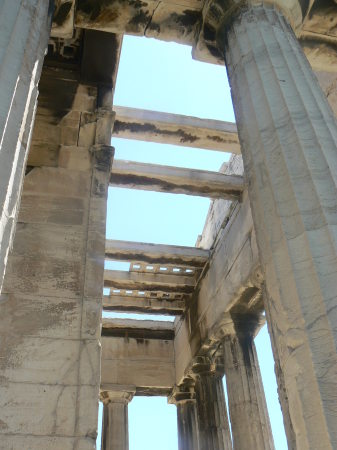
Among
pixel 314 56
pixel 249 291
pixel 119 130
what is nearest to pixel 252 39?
pixel 314 56

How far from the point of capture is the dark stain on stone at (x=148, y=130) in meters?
10.9

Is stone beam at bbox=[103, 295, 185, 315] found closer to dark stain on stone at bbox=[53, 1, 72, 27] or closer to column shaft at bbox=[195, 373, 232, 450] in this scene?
column shaft at bbox=[195, 373, 232, 450]

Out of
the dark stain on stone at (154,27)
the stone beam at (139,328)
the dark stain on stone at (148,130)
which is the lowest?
the dark stain on stone at (154,27)

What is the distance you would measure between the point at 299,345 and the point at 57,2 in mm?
4810

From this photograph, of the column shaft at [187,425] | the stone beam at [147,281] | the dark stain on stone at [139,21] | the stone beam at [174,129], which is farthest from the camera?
the column shaft at [187,425]

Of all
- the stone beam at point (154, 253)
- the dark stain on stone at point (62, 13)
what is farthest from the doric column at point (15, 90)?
the stone beam at point (154, 253)

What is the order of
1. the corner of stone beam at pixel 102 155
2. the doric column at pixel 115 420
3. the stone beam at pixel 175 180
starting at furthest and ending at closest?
the doric column at pixel 115 420
the stone beam at pixel 175 180
the corner of stone beam at pixel 102 155

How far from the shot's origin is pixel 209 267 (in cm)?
1472

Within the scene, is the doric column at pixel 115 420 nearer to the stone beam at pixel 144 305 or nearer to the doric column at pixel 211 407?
the doric column at pixel 211 407

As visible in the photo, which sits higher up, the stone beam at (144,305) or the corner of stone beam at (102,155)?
the stone beam at (144,305)

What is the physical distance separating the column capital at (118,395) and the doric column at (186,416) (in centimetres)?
174

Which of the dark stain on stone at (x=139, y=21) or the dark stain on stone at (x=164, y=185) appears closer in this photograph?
the dark stain on stone at (x=139, y=21)

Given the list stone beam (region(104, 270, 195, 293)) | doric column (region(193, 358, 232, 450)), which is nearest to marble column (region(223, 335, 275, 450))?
doric column (region(193, 358, 232, 450))

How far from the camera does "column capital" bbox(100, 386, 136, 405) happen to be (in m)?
16.7
